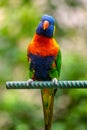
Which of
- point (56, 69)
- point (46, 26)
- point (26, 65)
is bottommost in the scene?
point (26, 65)

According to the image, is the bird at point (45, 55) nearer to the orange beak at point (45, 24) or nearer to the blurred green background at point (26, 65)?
the orange beak at point (45, 24)

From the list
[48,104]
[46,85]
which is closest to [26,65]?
[48,104]

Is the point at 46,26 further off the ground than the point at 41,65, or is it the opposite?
the point at 46,26

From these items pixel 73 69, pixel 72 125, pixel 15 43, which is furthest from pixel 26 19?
pixel 72 125

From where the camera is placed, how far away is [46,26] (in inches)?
101

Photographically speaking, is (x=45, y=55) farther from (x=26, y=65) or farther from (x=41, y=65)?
(x=26, y=65)

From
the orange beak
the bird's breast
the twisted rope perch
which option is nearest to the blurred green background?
the bird's breast

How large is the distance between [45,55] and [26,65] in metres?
Result: 0.60

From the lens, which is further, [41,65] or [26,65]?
[26,65]

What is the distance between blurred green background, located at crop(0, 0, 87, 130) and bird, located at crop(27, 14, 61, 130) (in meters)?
0.40

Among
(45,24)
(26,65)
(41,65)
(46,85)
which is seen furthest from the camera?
(26,65)

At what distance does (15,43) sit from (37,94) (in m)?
0.44

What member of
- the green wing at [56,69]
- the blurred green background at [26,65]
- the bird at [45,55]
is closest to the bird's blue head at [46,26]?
the bird at [45,55]

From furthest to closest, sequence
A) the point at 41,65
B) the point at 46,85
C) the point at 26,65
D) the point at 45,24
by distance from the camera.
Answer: the point at 26,65
the point at 41,65
the point at 45,24
the point at 46,85
